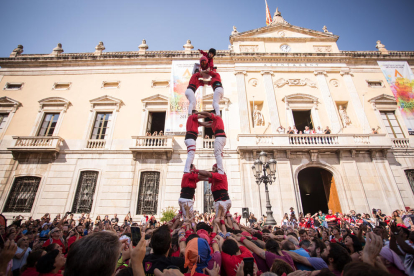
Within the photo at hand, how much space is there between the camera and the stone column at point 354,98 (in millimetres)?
15968

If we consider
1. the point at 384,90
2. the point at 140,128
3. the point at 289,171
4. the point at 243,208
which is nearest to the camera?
the point at 243,208

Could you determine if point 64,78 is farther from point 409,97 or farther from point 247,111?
point 409,97

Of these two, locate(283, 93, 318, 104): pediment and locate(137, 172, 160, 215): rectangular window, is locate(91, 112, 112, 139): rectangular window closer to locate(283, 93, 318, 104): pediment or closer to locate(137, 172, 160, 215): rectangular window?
locate(137, 172, 160, 215): rectangular window

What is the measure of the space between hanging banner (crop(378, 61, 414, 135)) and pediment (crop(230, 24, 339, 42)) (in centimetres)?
504

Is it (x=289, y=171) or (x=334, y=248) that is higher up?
(x=289, y=171)

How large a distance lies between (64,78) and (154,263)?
20550 millimetres

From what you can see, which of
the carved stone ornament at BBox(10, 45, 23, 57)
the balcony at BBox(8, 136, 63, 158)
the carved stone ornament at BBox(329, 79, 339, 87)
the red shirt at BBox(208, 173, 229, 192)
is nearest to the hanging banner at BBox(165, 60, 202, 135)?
the balcony at BBox(8, 136, 63, 158)

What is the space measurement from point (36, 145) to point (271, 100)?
17493 mm

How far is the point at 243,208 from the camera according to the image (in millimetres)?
11953

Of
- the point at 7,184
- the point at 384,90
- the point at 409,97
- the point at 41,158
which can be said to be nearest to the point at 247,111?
the point at 384,90

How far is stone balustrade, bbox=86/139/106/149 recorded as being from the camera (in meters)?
15.3

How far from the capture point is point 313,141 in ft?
46.1

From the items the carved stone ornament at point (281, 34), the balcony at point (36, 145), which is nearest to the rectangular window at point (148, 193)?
the balcony at point (36, 145)

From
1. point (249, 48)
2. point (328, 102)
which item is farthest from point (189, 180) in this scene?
point (249, 48)
